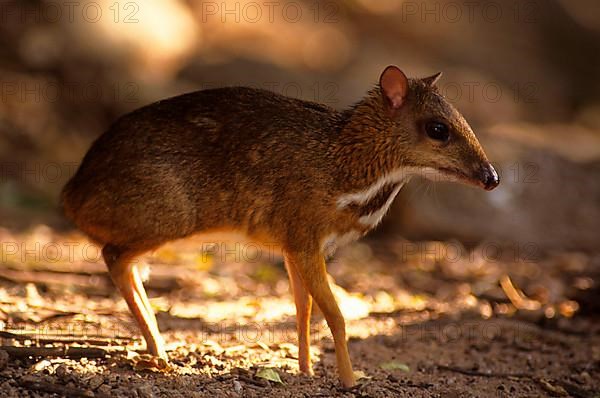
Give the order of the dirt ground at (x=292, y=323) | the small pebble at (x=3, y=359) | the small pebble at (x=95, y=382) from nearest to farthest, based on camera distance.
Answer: the small pebble at (x=95, y=382) < the small pebble at (x=3, y=359) < the dirt ground at (x=292, y=323)

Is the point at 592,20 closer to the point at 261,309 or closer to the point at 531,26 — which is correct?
the point at 531,26

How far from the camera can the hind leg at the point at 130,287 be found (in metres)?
6.55

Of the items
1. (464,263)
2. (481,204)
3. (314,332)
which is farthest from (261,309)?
(481,204)

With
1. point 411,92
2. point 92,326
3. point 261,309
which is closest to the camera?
point 411,92

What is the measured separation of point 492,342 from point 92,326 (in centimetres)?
342

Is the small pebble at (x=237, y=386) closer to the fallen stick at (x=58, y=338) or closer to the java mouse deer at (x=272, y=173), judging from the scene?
the java mouse deer at (x=272, y=173)

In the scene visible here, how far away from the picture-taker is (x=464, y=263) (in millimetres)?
11328

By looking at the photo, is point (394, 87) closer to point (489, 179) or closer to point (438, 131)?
point (438, 131)

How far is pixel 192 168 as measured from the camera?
657 cm

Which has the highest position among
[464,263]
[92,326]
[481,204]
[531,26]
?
[531,26]

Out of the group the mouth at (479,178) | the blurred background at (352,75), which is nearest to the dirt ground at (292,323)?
the blurred background at (352,75)

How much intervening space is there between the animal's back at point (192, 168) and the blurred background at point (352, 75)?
4.82 m

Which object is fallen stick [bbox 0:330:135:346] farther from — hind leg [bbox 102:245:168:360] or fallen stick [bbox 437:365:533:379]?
fallen stick [bbox 437:365:533:379]

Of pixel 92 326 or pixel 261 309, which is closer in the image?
pixel 92 326
